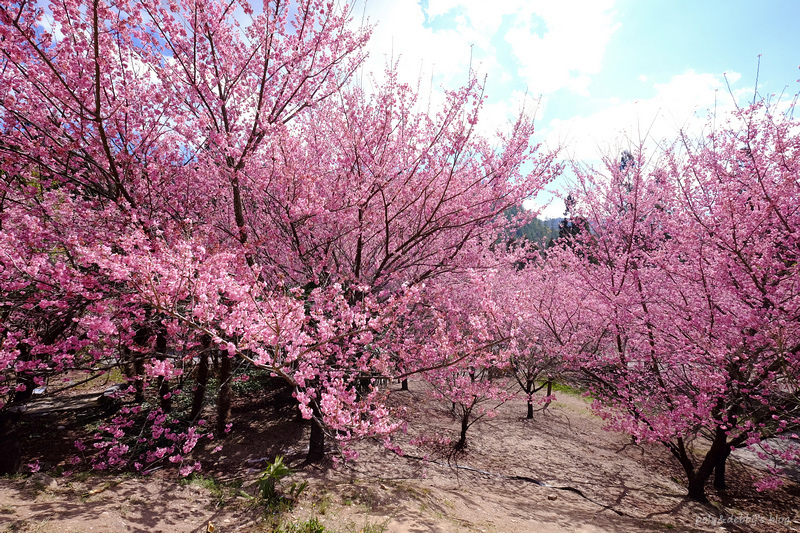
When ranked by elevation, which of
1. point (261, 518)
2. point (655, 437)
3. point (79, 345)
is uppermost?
point (79, 345)

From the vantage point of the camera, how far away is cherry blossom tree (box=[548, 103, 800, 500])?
5297 mm

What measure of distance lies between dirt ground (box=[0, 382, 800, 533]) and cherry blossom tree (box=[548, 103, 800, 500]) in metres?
1.17

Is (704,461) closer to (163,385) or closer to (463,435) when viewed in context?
(463,435)

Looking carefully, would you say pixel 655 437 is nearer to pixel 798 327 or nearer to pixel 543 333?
pixel 798 327

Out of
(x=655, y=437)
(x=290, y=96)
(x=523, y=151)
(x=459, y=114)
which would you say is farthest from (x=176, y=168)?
(x=655, y=437)

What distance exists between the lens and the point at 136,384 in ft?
23.1

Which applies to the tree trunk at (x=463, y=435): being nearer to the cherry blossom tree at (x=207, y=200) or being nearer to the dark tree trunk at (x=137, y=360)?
the cherry blossom tree at (x=207, y=200)

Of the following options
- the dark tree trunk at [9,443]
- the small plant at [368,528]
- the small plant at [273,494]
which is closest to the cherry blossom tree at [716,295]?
Result: the small plant at [368,528]

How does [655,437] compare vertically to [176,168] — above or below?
below

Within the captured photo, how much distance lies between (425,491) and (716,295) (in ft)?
21.8

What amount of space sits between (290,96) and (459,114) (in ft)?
9.89

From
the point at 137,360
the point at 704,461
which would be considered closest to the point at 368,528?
the point at 137,360

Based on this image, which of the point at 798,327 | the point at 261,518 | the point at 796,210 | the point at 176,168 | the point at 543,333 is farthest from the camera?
the point at 543,333

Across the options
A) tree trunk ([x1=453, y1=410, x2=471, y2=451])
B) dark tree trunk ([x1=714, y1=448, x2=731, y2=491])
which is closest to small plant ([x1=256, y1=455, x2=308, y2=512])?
tree trunk ([x1=453, y1=410, x2=471, y2=451])
